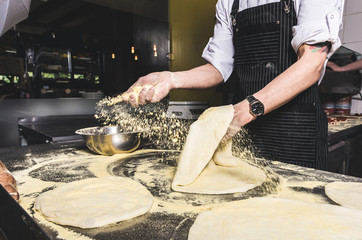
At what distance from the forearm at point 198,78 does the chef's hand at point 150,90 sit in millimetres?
47

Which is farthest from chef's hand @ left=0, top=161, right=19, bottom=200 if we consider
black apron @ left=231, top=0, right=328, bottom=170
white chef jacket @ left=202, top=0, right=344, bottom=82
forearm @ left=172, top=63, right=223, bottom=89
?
white chef jacket @ left=202, top=0, right=344, bottom=82

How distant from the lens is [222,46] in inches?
68.0

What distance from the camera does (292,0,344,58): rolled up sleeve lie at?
1.21 metres

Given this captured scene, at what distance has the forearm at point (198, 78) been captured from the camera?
1487 mm

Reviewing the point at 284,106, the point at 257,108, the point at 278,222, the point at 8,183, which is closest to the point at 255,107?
the point at 257,108

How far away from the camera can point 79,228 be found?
64cm

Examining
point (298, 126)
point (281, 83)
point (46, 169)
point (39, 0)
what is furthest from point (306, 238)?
point (39, 0)

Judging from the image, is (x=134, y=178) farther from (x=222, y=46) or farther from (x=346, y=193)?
(x=222, y=46)

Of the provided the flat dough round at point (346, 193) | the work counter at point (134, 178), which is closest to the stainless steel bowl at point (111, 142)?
the work counter at point (134, 178)

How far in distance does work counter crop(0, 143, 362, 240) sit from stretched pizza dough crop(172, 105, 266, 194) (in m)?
0.04

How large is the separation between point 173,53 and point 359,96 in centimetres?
306

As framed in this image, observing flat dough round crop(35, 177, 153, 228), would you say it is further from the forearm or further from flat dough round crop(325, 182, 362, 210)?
the forearm

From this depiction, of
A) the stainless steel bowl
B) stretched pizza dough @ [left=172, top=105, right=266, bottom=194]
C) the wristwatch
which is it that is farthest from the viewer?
the stainless steel bowl

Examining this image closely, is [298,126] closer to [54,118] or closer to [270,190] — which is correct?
[270,190]
